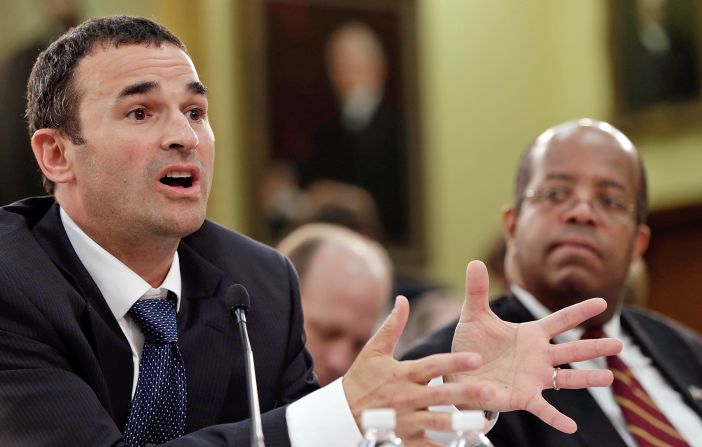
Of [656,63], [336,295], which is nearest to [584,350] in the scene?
[336,295]

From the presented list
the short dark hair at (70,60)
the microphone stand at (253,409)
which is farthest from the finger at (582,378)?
the short dark hair at (70,60)

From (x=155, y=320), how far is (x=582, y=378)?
3.19 ft

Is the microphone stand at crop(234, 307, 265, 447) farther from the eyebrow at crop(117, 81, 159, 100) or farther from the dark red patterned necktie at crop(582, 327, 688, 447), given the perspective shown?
the dark red patterned necktie at crop(582, 327, 688, 447)

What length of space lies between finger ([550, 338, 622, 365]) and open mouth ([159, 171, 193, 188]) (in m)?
0.92

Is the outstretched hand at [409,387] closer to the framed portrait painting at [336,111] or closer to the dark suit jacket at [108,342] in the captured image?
the dark suit jacket at [108,342]

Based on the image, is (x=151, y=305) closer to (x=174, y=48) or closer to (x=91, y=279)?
(x=91, y=279)

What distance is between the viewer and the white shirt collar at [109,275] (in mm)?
2801

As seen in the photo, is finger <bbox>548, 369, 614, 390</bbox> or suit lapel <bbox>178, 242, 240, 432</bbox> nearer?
finger <bbox>548, 369, 614, 390</bbox>

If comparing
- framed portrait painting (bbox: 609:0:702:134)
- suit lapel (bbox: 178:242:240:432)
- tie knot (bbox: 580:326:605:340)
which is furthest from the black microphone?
framed portrait painting (bbox: 609:0:702:134)

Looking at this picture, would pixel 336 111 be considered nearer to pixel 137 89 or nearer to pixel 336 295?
pixel 336 295

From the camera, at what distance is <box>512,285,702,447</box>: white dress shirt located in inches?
143

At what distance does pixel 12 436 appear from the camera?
8.23 feet

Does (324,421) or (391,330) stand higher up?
(391,330)

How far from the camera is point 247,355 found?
2.46m
